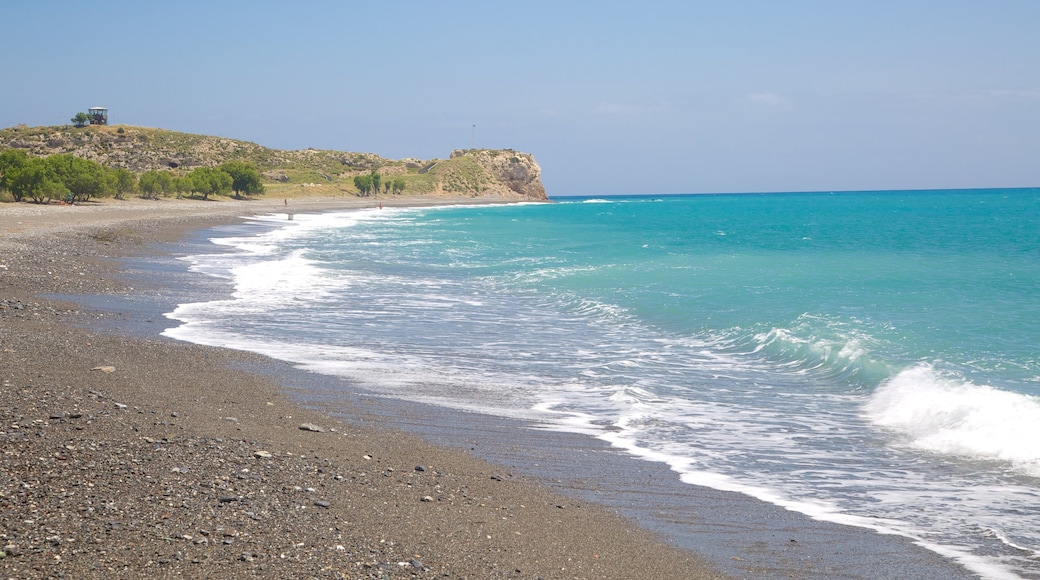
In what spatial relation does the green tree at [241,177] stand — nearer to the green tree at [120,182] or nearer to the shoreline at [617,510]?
the green tree at [120,182]

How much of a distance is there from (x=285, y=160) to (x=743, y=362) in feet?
460

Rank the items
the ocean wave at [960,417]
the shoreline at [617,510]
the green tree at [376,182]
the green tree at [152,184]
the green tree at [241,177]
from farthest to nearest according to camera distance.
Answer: the green tree at [376,182] < the green tree at [241,177] < the green tree at [152,184] < the ocean wave at [960,417] < the shoreline at [617,510]

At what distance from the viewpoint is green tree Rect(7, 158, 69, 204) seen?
53.1 metres

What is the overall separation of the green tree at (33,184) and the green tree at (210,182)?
3005cm

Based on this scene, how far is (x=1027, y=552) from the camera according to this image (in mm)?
5777

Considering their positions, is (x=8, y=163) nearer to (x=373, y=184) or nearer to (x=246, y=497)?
(x=246, y=497)

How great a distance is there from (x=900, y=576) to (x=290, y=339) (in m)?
10.4

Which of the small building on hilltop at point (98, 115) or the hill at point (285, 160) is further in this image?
the small building on hilltop at point (98, 115)

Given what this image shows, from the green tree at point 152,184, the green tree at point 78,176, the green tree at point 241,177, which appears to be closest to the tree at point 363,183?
the green tree at point 241,177

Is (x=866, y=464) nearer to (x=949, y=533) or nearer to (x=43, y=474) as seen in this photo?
(x=949, y=533)

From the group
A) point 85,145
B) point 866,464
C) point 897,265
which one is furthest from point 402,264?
point 85,145

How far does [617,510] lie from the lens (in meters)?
6.54

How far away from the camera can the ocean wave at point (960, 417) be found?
329 inches

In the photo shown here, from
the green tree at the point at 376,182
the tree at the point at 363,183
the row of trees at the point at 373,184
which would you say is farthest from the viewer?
the green tree at the point at 376,182
